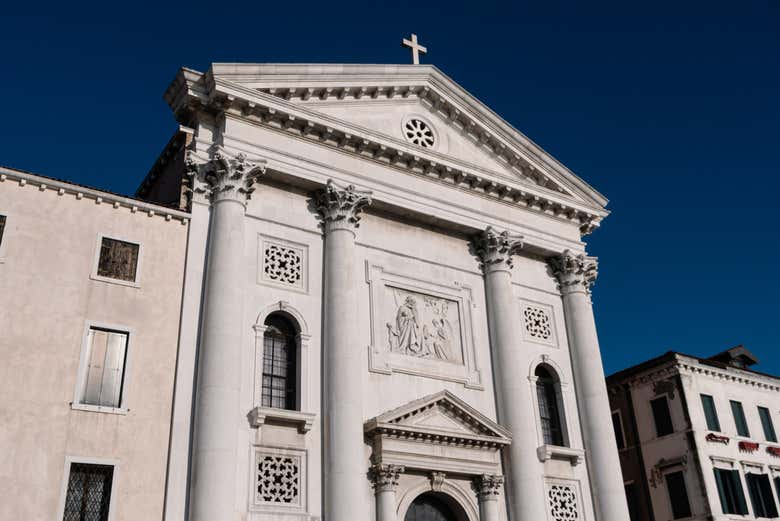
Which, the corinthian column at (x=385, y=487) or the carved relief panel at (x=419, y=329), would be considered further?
the carved relief panel at (x=419, y=329)

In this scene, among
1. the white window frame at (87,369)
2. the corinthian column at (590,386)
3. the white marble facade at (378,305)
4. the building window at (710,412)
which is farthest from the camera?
the building window at (710,412)

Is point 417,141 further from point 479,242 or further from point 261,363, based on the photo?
point 261,363

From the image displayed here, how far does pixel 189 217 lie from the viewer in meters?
20.7

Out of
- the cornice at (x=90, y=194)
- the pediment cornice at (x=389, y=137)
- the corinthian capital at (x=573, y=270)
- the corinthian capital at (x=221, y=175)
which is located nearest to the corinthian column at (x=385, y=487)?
the corinthian capital at (x=221, y=175)

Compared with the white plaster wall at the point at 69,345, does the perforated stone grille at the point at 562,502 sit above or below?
below

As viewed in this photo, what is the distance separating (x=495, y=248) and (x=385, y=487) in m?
8.89

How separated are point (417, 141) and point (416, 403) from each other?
8714 mm

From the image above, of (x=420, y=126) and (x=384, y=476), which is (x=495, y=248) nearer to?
(x=420, y=126)

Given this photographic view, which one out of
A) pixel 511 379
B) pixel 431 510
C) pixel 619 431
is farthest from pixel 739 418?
pixel 431 510

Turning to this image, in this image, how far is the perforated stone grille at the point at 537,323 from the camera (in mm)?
26000

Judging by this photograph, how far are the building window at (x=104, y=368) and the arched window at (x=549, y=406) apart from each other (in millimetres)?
12797

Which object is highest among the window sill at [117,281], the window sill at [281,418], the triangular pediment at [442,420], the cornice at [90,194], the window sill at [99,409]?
the cornice at [90,194]

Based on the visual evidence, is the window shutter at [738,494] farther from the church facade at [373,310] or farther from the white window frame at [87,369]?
the white window frame at [87,369]

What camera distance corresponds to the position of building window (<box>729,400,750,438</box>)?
34.3 metres
